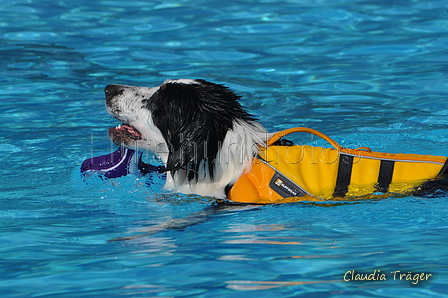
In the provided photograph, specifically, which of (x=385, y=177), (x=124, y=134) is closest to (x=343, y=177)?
(x=385, y=177)

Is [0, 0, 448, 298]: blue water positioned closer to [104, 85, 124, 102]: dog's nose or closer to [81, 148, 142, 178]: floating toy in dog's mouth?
[81, 148, 142, 178]: floating toy in dog's mouth

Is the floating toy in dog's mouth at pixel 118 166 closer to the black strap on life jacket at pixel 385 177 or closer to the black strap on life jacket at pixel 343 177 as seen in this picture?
the black strap on life jacket at pixel 343 177

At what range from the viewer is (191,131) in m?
4.74

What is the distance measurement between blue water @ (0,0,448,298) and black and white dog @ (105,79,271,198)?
0.24m

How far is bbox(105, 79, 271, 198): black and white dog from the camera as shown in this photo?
15.6ft

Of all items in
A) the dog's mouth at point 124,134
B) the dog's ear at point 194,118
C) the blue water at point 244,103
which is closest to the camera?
the blue water at point 244,103

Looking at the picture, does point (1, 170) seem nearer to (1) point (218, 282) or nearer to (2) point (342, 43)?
(1) point (218, 282)

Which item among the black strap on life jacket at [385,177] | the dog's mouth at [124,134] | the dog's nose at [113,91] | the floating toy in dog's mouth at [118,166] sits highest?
the dog's nose at [113,91]

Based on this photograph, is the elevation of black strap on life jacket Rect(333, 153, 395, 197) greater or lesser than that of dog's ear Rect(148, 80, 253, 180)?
lesser

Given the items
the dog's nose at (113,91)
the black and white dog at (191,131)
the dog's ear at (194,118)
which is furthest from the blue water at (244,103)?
the dog's nose at (113,91)

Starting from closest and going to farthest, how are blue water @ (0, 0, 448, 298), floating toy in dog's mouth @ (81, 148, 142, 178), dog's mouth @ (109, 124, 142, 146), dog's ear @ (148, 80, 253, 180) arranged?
blue water @ (0, 0, 448, 298)
dog's ear @ (148, 80, 253, 180)
dog's mouth @ (109, 124, 142, 146)
floating toy in dog's mouth @ (81, 148, 142, 178)

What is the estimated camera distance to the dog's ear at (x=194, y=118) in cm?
473

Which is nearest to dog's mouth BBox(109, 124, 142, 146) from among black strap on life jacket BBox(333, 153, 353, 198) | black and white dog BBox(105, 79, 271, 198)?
black and white dog BBox(105, 79, 271, 198)

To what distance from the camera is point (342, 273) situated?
3494 mm
